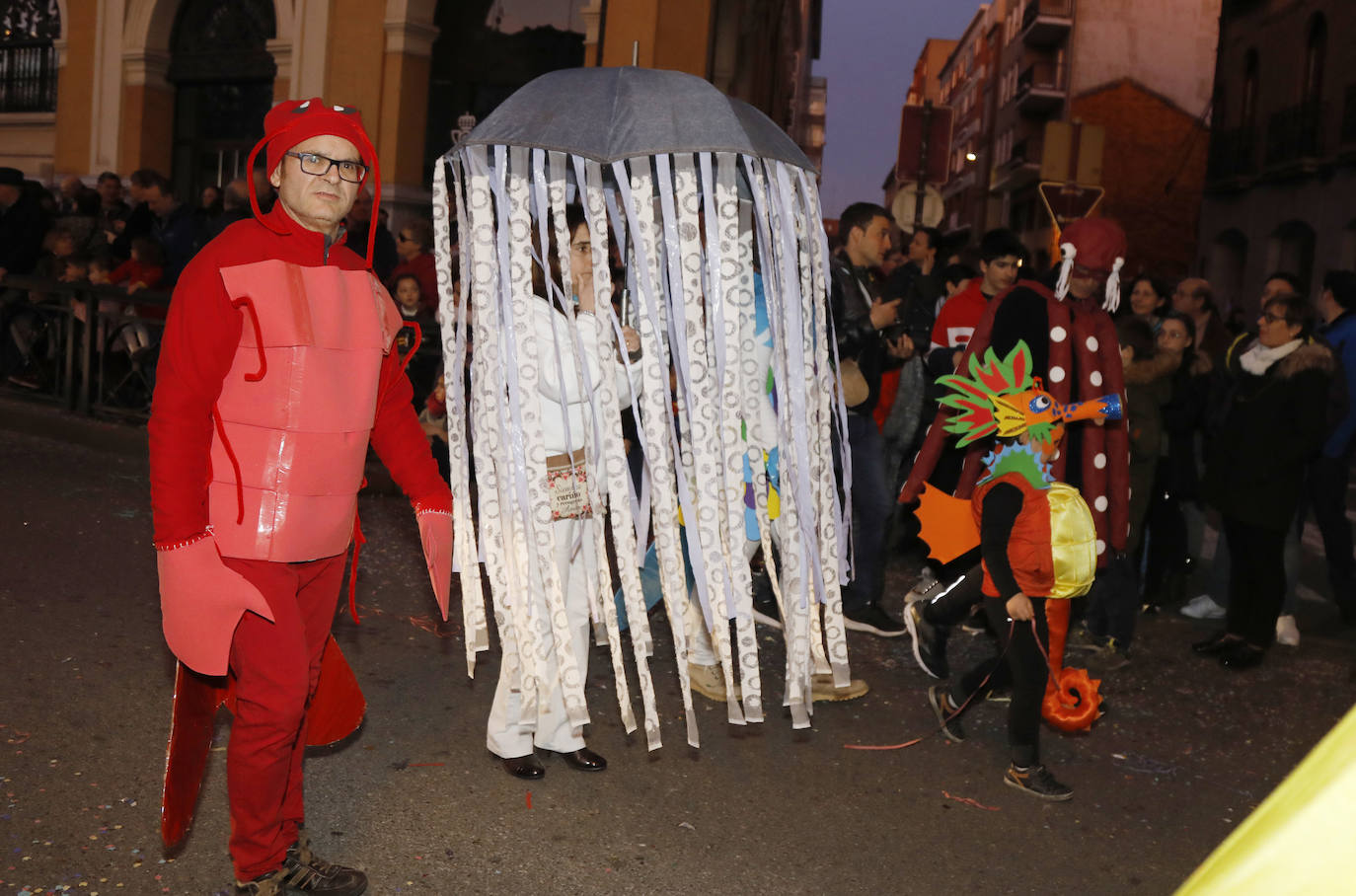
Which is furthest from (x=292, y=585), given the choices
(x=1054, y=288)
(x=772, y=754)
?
(x=1054, y=288)

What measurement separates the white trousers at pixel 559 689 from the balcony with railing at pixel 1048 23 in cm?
4380

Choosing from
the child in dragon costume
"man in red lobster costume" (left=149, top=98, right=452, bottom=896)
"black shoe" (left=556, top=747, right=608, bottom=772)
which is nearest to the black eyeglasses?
"man in red lobster costume" (left=149, top=98, right=452, bottom=896)

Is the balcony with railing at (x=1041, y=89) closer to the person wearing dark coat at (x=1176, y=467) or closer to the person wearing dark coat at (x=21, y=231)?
the person wearing dark coat at (x=21, y=231)

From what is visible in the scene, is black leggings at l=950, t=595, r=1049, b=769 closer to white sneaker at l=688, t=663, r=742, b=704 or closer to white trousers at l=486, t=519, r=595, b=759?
white sneaker at l=688, t=663, r=742, b=704

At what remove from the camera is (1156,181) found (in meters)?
37.5

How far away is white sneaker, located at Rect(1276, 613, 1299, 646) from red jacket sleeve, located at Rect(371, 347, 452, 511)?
4.97 metres

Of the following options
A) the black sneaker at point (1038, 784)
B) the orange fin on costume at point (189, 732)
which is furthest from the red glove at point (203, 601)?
the black sneaker at point (1038, 784)

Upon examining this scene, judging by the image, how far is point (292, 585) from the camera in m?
3.05

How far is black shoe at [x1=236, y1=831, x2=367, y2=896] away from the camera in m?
3.18

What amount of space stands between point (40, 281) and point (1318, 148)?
69.9 feet

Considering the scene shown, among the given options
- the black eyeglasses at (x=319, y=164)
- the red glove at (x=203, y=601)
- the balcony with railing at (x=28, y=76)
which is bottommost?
the red glove at (x=203, y=601)

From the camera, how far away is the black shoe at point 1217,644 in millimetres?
6145

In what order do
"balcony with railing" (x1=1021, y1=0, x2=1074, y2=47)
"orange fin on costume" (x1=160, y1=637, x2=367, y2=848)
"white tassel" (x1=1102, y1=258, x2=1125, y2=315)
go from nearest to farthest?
1. "orange fin on costume" (x1=160, y1=637, x2=367, y2=848)
2. "white tassel" (x1=1102, y1=258, x2=1125, y2=315)
3. "balcony with railing" (x1=1021, y1=0, x2=1074, y2=47)

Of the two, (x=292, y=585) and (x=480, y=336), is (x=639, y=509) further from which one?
(x=292, y=585)
